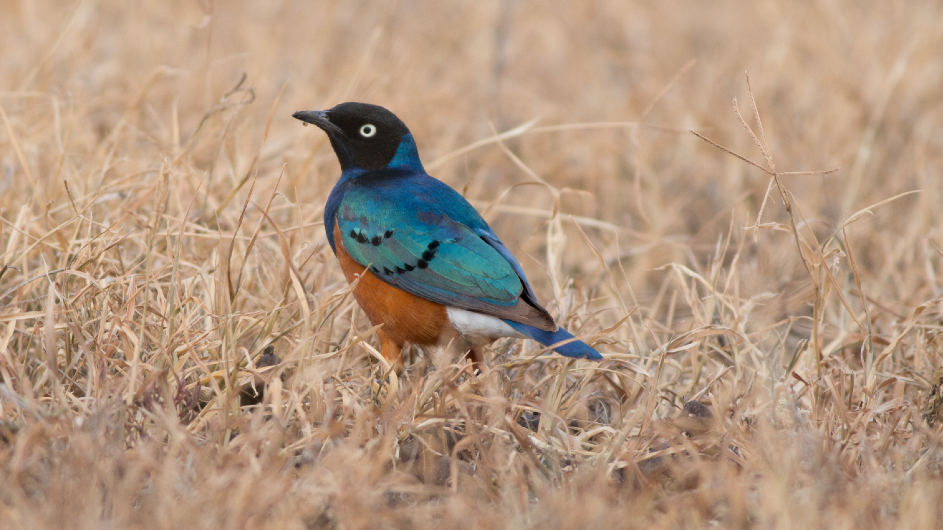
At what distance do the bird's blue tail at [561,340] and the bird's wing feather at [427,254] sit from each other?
7 centimetres

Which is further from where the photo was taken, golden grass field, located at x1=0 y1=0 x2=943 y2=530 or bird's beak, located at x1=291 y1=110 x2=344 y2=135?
bird's beak, located at x1=291 y1=110 x2=344 y2=135

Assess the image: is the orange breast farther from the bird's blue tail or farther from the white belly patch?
the bird's blue tail

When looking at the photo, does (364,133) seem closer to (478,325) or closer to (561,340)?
(478,325)

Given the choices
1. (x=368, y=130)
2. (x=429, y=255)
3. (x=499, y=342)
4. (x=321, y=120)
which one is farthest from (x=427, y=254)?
(x=321, y=120)

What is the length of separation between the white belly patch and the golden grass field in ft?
0.59

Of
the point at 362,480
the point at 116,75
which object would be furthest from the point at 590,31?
the point at 362,480

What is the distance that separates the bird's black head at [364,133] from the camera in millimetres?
4059

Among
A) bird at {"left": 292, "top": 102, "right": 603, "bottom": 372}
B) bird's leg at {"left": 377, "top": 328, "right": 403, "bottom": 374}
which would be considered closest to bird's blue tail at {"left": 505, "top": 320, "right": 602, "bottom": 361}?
bird at {"left": 292, "top": 102, "right": 603, "bottom": 372}

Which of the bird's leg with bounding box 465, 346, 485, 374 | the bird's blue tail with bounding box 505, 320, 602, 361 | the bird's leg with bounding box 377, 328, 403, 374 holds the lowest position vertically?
the bird's leg with bounding box 465, 346, 485, 374

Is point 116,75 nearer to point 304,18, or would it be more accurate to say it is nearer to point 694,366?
point 304,18

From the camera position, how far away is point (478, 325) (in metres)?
3.55

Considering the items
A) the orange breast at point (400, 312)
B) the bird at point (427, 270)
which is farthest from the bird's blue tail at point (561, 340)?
the orange breast at point (400, 312)

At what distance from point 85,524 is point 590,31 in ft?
23.7

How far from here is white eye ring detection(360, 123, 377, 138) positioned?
4.07m
